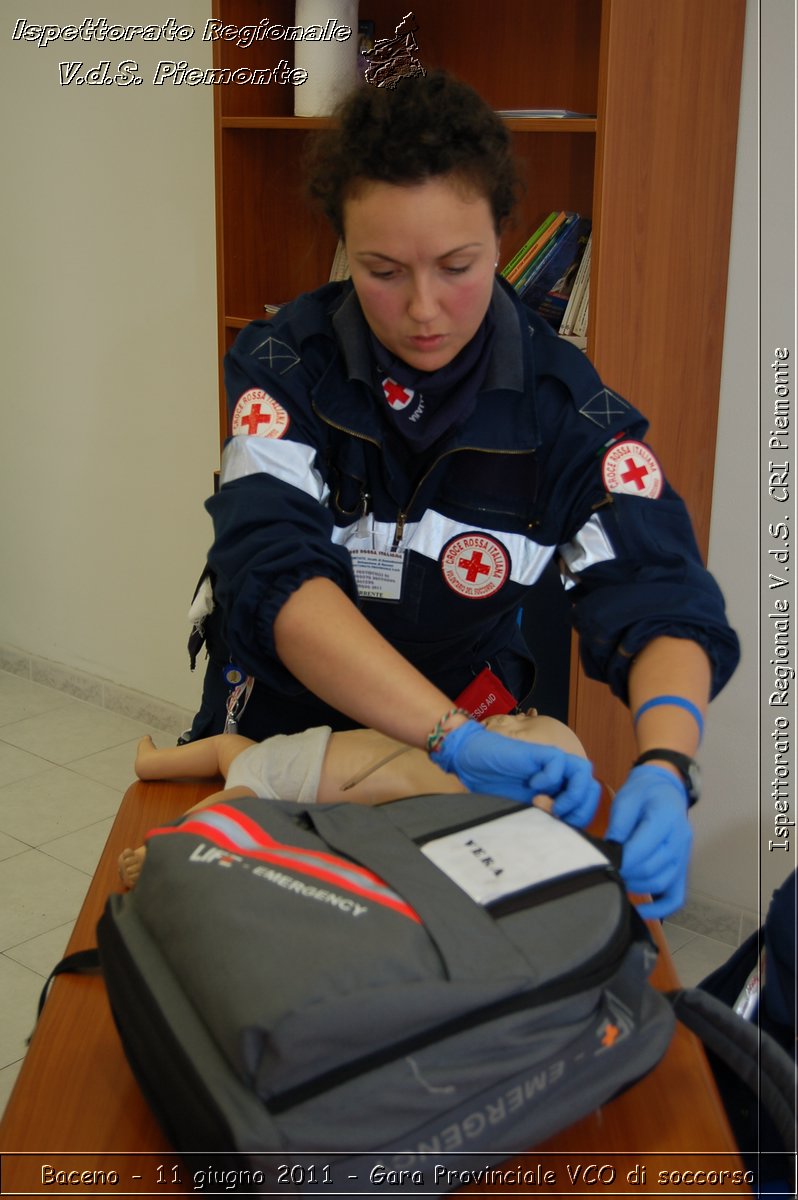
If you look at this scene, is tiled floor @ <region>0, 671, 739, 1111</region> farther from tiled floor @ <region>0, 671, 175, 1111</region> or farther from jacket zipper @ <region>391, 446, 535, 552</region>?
jacket zipper @ <region>391, 446, 535, 552</region>

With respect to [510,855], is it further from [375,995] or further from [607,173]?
[607,173]

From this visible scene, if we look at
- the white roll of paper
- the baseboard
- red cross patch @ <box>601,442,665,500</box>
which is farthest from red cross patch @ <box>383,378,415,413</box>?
the baseboard

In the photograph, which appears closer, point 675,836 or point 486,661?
point 675,836

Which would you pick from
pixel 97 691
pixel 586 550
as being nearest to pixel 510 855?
pixel 586 550

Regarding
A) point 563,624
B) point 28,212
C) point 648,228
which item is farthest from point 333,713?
point 28,212

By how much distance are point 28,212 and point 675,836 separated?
9.52 ft

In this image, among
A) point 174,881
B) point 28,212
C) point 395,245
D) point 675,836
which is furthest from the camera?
point 28,212

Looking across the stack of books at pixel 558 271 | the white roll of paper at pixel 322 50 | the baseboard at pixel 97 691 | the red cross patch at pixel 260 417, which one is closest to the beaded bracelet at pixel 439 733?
the red cross patch at pixel 260 417

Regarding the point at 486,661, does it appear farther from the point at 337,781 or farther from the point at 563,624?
the point at 563,624

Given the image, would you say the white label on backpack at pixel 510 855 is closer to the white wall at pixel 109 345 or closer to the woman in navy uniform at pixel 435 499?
the woman in navy uniform at pixel 435 499

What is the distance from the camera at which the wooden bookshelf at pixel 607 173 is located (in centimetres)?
187

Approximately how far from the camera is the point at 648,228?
76.7 inches

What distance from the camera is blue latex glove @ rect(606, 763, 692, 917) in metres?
0.91

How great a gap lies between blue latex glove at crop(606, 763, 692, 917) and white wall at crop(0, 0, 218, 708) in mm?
2157
